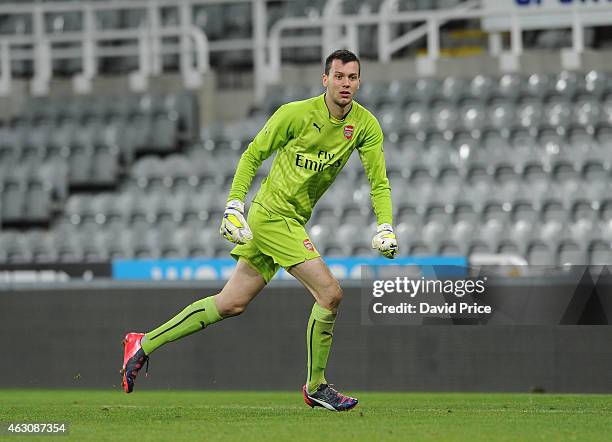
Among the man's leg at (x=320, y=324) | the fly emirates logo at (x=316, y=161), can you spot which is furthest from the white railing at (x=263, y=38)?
the man's leg at (x=320, y=324)

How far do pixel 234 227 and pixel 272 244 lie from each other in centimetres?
40

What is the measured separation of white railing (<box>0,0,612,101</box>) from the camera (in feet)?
54.5

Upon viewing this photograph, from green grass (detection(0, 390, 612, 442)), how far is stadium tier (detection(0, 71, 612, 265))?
3.87 meters

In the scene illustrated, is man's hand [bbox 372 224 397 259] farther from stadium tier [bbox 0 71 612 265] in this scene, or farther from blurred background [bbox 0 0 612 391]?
stadium tier [bbox 0 71 612 265]

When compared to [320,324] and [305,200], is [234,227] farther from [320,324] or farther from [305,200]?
[320,324]

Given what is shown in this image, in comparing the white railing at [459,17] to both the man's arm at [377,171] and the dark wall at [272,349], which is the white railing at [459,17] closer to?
the dark wall at [272,349]

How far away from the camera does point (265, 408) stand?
27.9 ft

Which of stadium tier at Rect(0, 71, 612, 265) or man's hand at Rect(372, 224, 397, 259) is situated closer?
man's hand at Rect(372, 224, 397, 259)

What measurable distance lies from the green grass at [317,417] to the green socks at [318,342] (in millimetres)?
245

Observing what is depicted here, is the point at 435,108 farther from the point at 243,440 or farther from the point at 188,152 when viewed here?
the point at 243,440

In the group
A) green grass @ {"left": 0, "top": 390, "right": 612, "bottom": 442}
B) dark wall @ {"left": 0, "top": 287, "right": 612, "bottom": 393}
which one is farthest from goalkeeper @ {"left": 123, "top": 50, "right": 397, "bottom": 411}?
dark wall @ {"left": 0, "top": 287, "right": 612, "bottom": 393}

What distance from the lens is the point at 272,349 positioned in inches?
434

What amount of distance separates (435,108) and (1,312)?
6.86m

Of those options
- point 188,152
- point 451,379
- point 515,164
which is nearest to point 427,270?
point 451,379
